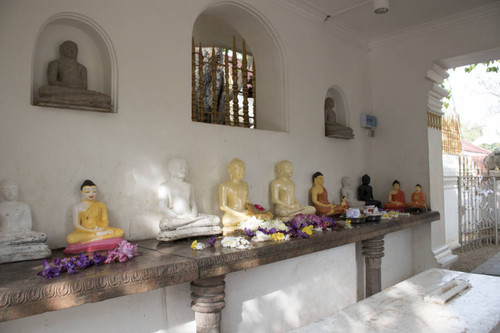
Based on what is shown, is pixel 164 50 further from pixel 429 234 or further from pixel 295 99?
pixel 429 234

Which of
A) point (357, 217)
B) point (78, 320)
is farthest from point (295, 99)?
point (78, 320)

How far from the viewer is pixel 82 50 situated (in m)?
3.60

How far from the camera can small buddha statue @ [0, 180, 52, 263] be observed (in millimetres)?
2596

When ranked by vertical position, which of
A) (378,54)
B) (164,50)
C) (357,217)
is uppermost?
(378,54)

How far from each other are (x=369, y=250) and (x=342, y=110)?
7.80 feet

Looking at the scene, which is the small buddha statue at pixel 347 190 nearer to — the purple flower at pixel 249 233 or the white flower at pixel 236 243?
the purple flower at pixel 249 233

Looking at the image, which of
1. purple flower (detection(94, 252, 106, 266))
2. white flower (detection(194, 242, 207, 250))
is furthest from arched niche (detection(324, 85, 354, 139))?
purple flower (detection(94, 252, 106, 266))

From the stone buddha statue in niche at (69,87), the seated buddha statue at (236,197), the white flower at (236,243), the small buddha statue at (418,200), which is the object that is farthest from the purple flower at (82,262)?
the small buddha statue at (418,200)

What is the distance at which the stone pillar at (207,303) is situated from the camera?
284 cm

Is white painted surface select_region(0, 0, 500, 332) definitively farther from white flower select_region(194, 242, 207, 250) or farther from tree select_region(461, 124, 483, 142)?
tree select_region(461, 124, 483, 142)

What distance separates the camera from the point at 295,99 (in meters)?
5.16

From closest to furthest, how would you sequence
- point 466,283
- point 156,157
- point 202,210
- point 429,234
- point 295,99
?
point 466,283, point 156,157, point 202,210, point 295,99, point 429,234

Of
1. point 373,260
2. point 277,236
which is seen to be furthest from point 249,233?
point 373,260

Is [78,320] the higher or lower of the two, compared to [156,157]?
lower
